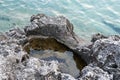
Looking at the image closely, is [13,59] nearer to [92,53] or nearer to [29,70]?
[29,70]

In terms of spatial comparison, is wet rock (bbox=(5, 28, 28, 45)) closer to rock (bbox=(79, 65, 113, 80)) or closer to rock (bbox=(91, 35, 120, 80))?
rock (bbox=(91, 35, 120, 80))

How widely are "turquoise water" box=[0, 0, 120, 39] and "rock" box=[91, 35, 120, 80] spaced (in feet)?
29.8

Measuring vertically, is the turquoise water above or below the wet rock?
below

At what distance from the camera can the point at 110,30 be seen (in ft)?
63.1

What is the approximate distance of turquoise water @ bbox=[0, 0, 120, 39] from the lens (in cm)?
1866

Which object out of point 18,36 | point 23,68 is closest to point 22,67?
point 23,68

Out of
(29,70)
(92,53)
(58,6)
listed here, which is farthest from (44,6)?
(29,70)

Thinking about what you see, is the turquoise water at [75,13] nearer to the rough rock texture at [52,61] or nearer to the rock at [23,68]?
the rough rock texture at [52,61]

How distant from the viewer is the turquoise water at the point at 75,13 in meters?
18.7

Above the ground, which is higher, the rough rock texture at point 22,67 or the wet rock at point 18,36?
the rough rock texture at point 22,67

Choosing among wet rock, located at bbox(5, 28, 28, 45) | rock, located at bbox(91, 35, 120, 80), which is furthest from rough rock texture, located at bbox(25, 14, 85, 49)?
rock, located at bbox(91, 35, 120, 80)

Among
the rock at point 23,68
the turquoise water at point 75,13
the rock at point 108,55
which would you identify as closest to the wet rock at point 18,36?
the rock at point 23,68

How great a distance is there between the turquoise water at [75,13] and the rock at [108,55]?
9069mm

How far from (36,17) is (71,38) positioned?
1710mm
